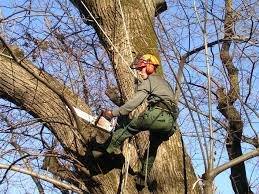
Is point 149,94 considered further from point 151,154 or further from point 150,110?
point 151,154

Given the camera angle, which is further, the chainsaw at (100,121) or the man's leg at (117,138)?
the chainsaw at (100,121)

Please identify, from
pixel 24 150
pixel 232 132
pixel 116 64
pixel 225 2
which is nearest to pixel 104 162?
pixel 24 150

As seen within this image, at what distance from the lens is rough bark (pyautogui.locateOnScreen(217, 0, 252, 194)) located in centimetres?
805

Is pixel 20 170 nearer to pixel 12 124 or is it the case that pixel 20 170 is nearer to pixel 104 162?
pixel 12 124

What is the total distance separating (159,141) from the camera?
5.14m

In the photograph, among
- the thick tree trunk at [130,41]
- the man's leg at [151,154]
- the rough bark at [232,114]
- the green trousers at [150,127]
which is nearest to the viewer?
the green trousers at [150,127]

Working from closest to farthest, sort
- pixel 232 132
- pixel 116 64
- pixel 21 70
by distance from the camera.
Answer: pixel 21 70 < pixel 116 64 < pixel 232 132

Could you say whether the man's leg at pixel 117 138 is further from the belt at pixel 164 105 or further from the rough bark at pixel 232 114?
the rough bark at pixel 232 114

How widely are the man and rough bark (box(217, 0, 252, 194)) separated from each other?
3.11 meters

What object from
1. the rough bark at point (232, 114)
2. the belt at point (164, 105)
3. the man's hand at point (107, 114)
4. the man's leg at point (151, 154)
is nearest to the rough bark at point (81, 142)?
the man's leg at point (151, 154)

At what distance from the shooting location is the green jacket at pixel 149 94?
4.71 meters

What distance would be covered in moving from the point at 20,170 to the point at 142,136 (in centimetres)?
130

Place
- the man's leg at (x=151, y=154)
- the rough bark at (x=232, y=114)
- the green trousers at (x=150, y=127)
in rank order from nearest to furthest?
the green trousers at (x=150, y=127), the man's leg at (x=151, y=154), the rough bark at (x=232, y=114)

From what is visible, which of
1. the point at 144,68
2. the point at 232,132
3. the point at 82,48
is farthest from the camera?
the point at 232,132
